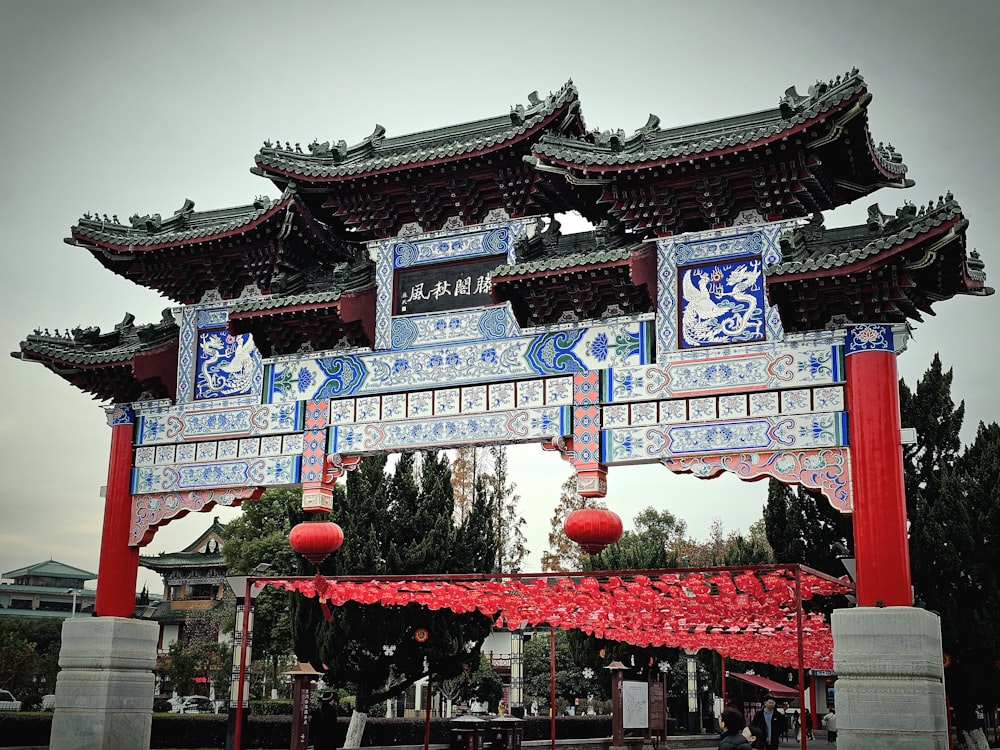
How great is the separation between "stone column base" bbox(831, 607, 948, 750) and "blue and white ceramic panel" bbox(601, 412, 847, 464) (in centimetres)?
181

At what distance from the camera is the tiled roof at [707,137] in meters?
10.5

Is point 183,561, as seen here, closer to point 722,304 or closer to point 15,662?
point 15,662

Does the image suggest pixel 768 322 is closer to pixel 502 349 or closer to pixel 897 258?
pixel 897 258

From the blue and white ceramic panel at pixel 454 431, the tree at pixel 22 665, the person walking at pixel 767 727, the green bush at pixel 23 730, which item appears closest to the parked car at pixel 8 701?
the tree at pixel 22 665

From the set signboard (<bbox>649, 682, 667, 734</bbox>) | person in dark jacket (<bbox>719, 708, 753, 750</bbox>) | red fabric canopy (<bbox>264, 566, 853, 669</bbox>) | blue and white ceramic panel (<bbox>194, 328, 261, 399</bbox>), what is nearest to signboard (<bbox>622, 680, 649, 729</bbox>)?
signboard (<bbox>649, 682, 667, 734</bbox>)

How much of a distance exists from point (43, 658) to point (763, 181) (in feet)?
120

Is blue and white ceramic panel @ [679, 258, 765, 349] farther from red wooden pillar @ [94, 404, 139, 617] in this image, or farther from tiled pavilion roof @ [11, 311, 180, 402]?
red wooden pillar @ [94, 404, 139, 617]

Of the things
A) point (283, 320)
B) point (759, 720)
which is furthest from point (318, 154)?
point (759, 720)

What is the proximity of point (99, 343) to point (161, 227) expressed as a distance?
6.09 feet

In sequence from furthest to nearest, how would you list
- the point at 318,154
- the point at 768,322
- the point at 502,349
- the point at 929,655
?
the point at 318,154
the point at 502,349
the point at 768,322
the point at 929,655

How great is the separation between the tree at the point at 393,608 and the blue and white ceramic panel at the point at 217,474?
470cm

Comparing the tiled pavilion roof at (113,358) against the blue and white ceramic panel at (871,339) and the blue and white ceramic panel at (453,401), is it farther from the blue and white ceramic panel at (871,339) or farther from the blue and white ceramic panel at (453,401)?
the blue and white ceramic panel at (871,339)

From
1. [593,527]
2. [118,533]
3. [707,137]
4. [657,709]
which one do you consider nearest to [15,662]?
[657,709]

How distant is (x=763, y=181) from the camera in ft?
36.7
